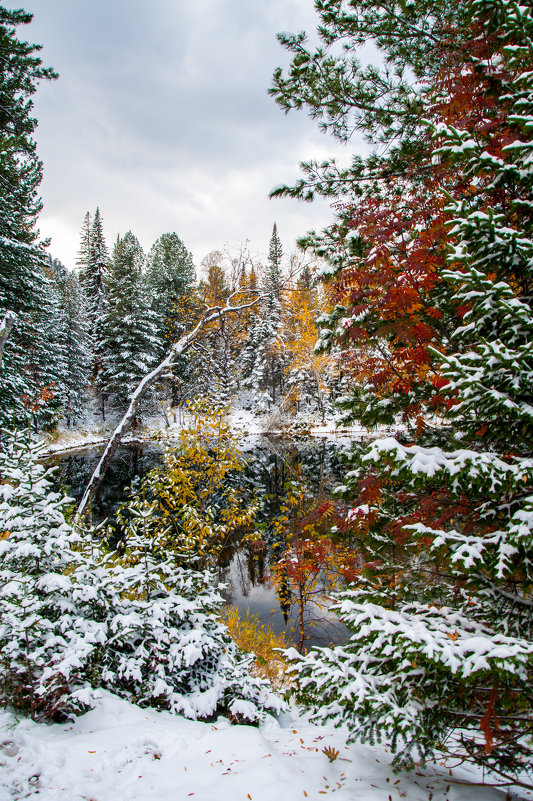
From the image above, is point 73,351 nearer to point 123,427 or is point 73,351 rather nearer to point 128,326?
point 128,326

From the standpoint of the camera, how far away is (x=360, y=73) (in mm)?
4516

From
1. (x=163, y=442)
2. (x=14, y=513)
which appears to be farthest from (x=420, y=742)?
(x=163, y=442)

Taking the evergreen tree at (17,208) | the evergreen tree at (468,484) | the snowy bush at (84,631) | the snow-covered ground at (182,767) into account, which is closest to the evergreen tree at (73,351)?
the evergreen tree at (17,208)

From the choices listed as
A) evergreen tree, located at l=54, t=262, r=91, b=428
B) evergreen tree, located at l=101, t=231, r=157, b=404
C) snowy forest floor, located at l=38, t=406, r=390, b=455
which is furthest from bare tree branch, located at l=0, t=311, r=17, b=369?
evergreen tree, located at l=54, t=262, r=91, b=428

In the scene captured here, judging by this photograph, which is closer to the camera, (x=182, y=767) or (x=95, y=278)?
(x=182, y=767)

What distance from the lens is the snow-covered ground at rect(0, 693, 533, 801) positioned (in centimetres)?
220

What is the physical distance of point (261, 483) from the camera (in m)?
18.5

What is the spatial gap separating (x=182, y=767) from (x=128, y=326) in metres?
26.1

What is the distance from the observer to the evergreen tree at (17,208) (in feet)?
30.4

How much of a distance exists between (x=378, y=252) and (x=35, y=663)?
4.24 meters

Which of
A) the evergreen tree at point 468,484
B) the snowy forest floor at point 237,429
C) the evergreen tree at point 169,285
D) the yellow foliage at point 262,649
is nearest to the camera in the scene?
the evergreen tree at point 468,484

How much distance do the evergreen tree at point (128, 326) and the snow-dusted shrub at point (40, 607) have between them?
75.9ft

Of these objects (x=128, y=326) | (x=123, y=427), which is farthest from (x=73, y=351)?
(x=123, y=427)

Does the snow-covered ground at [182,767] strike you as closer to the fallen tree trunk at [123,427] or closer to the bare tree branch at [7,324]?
the fallen tree trunk at [123,427]
